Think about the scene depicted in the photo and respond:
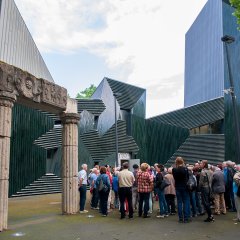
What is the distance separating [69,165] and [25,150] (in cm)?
1027

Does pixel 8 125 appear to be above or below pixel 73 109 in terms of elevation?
below

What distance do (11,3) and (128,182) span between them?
20960 mm

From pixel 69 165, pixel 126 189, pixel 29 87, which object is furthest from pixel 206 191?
pixel 29 87

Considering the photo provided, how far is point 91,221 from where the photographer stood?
9.57 meters

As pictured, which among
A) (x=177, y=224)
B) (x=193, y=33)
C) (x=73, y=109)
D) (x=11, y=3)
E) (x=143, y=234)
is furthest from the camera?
(x=193, y=33)

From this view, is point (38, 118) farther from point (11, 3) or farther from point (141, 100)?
point (141, 100)

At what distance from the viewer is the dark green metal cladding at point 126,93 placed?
104ft

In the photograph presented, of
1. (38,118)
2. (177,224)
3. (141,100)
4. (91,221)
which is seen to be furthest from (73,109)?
(141,100)

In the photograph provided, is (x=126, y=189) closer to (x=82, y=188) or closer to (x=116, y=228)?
(x=116, y=228)

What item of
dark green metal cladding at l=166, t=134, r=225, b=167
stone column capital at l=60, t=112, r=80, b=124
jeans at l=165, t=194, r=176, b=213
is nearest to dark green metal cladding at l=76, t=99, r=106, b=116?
dark green metal cladding at l=166, t=134, r=225, b=167

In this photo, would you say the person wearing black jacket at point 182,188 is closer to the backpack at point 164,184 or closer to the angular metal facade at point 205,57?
the backpack at point 164,184

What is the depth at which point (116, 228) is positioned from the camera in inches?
331

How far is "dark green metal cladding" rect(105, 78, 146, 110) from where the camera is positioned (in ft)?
104

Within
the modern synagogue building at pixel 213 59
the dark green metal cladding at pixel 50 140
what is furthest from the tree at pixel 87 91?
the dark green metal cladding at pixel 50 140
